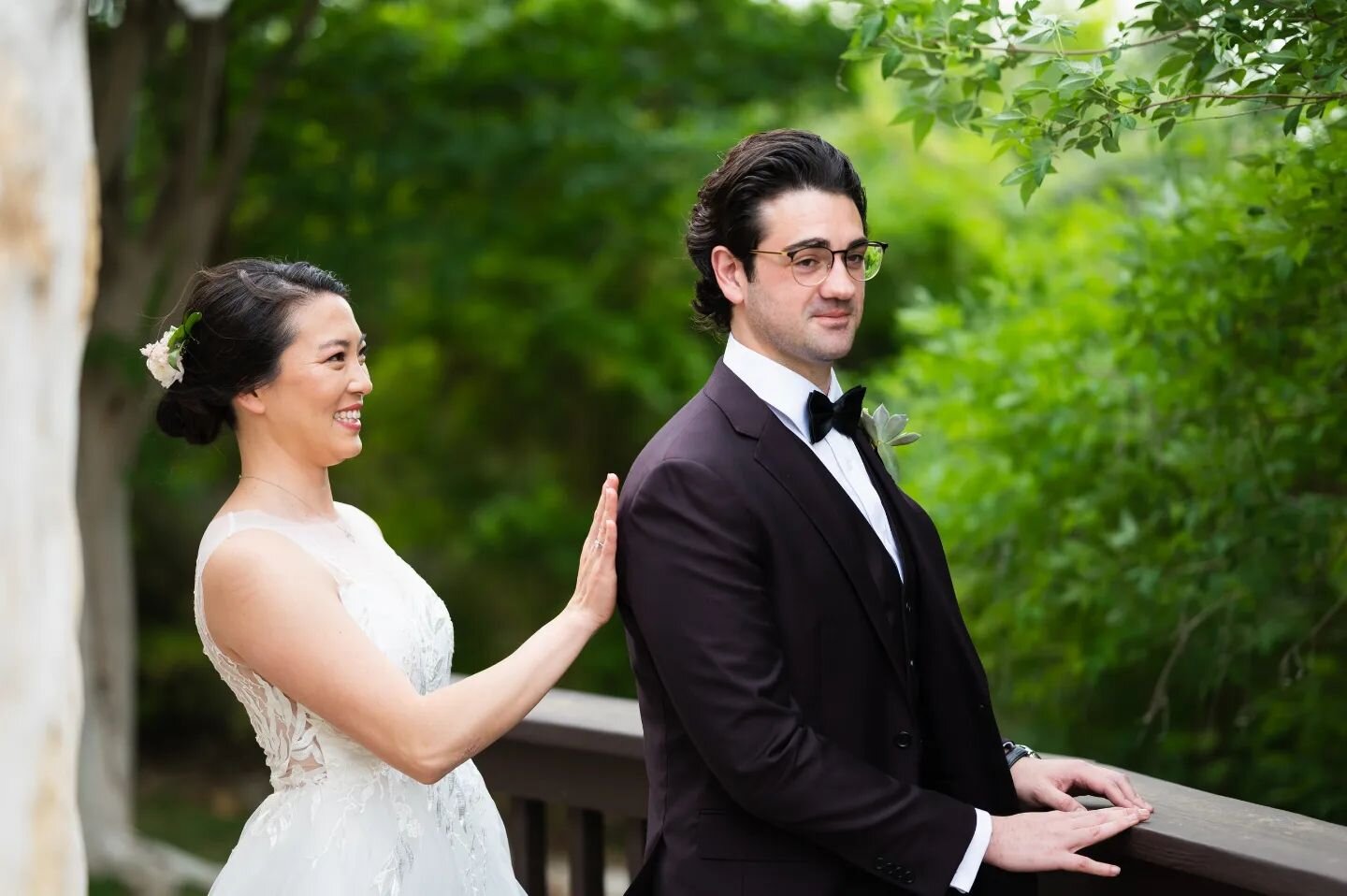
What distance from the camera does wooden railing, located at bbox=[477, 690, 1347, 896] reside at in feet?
6.37

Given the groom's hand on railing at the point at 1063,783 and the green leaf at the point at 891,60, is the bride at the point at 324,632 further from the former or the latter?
the green leaf at the point at 891,60

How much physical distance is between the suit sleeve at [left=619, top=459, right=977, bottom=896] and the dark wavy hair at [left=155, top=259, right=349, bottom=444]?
0.92 m

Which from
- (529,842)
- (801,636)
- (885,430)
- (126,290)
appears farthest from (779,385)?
(126,290)

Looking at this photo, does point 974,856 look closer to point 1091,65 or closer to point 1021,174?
point 1021,174

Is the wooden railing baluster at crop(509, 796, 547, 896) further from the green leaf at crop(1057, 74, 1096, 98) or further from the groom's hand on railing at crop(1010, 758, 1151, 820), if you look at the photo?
the green leaf at crop(1057, 74, 1096, 98)

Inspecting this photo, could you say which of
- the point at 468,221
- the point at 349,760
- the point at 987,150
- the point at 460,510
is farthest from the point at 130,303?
the point at 987,150

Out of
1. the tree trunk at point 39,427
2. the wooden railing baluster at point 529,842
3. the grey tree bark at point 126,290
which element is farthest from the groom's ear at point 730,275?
the grey tree bark at point 126,290

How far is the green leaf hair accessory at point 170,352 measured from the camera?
8.70 ft

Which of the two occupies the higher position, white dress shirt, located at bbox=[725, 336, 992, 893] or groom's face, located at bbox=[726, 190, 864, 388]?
groom's face, located at bbox=[726, 190, 864, 388]

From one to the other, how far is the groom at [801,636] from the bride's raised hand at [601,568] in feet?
0.08

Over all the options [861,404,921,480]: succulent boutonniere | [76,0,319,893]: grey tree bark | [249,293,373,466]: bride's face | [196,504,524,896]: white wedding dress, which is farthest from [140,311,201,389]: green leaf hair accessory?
[76,0,319,893]: grey tree bark

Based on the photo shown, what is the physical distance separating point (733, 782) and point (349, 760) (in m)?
0.81

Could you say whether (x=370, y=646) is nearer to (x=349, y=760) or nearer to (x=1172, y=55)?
(x=349, y=760)

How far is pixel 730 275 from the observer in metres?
2.34
